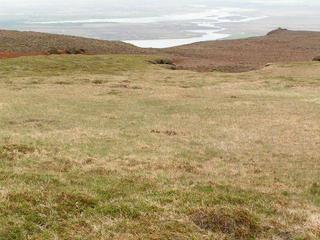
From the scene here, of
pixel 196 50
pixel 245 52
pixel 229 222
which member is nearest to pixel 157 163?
pixel 229 222

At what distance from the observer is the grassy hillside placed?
41.6 ft

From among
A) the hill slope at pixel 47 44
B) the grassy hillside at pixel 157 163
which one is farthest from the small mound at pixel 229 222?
the hill slope at pixel 47 44

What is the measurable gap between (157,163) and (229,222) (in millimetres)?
7950

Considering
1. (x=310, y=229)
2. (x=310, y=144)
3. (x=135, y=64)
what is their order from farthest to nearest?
(x=135, y=64) → (x=310, y=144) → (x=310, y=229)

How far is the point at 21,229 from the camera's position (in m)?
11.6

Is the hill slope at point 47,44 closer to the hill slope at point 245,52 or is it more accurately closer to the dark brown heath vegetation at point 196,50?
the dark brown heath vegetation at point 196,50

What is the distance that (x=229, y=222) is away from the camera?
42.6ft

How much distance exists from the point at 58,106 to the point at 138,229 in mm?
28464

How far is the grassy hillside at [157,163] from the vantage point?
12.7m

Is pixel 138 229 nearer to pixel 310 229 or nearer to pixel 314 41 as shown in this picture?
pixel 310 229

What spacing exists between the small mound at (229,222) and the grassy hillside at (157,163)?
0.09ft

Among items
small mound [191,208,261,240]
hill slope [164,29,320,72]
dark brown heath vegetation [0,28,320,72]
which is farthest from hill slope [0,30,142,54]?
small mound [191,208,261,240]

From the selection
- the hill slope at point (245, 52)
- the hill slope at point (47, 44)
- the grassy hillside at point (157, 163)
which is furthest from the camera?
the hill slope at point (47, 44)

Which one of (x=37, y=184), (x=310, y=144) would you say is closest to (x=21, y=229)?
(x=37, y=184)
